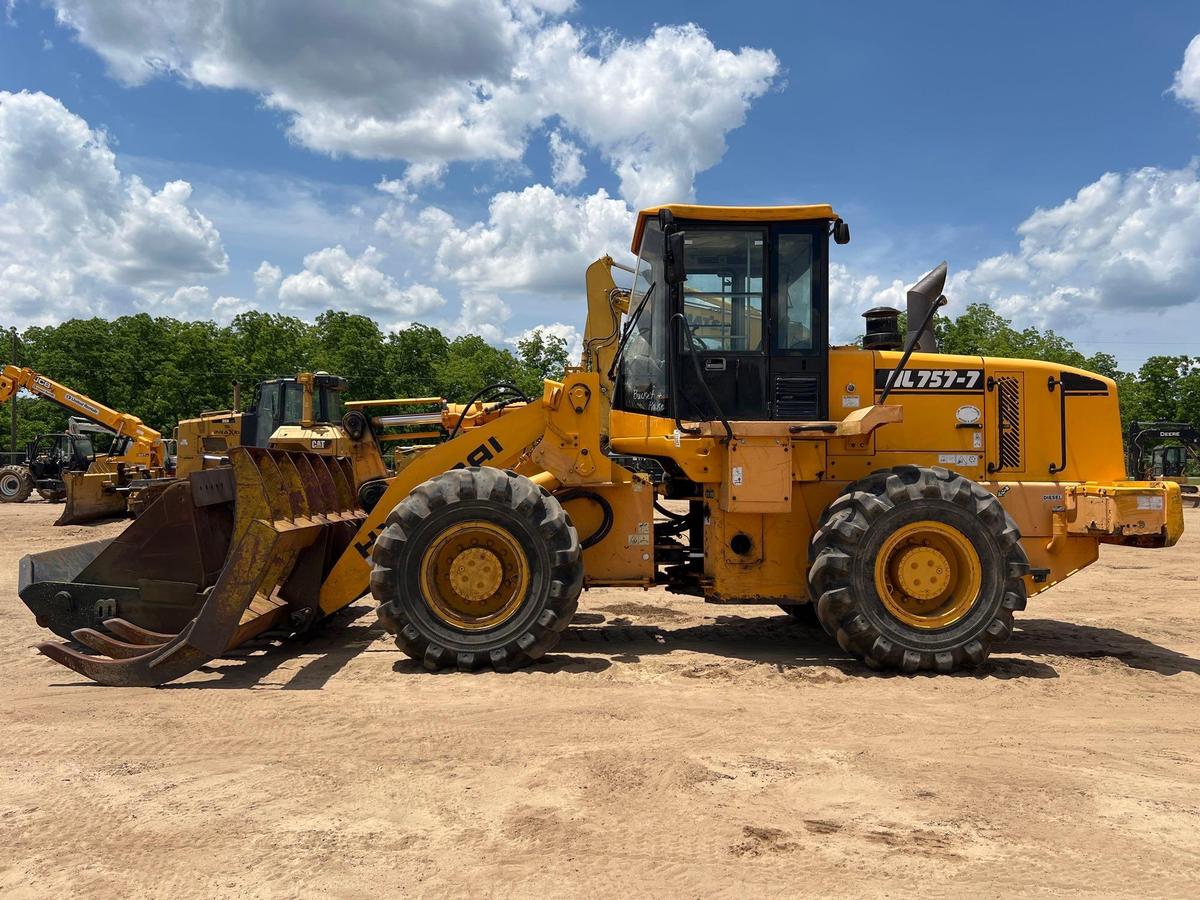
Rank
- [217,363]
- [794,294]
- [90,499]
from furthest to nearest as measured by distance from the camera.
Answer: [217,363]
[90,499]
[794,294]

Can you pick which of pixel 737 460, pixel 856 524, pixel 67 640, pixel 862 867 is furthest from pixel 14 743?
pixel 856 524

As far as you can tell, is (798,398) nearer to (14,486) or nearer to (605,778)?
(605,778)

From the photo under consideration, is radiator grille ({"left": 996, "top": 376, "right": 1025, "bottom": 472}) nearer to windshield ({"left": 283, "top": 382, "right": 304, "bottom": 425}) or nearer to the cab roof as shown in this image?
the cab roof

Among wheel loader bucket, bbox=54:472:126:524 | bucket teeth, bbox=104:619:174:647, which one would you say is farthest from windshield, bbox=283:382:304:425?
bucket teeth, bbox=104:619:174:647

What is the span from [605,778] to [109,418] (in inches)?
988

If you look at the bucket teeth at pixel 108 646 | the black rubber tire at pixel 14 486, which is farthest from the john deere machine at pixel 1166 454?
the black rubber tire at pixel 14 486

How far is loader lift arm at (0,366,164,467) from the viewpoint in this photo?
23203 mm

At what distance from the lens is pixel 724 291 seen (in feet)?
21.7

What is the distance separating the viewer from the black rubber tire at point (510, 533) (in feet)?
19.4

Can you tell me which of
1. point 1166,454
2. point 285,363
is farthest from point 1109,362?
point 285,363

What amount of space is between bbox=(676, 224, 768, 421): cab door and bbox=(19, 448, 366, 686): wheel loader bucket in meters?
3.14

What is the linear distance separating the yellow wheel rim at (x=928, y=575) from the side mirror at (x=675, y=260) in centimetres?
245

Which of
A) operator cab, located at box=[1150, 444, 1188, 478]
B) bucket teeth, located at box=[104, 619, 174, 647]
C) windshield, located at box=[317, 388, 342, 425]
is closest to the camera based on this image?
bucket teeth, located at box=[104, 619, 174, 647]

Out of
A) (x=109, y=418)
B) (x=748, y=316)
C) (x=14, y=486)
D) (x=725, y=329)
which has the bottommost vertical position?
(x=14, y=486)
